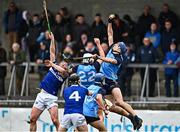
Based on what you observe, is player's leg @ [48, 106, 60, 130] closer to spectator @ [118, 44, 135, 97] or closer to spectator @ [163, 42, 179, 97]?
spectator @ [118, 44, 135, 97]

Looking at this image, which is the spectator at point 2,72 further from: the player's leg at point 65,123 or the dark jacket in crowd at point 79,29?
the player's leg at point 65,123

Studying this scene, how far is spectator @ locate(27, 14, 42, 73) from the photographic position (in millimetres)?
30859

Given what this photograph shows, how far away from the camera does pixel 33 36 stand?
30891 millimetres

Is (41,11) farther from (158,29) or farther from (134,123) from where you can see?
(134,123)

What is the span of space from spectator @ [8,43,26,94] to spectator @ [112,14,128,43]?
304 cm

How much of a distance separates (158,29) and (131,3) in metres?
2.97

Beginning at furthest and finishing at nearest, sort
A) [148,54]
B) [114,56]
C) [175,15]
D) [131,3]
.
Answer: [131,3]
[175,15]
[148,54]
[114,56]

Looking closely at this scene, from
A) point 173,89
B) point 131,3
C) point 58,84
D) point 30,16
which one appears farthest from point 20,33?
point 58,84

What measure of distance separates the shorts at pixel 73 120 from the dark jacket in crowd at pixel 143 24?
8.97m

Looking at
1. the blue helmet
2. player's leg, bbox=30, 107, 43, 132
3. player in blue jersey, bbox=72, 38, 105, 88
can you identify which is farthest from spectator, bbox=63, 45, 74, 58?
the blue helmet

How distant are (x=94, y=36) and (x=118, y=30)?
90 cm

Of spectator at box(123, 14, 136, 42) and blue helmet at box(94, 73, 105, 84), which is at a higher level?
spectator at box(123, 14, 136, 42)

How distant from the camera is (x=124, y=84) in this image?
28906 millimetres

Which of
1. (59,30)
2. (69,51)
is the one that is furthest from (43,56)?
(59,30)
